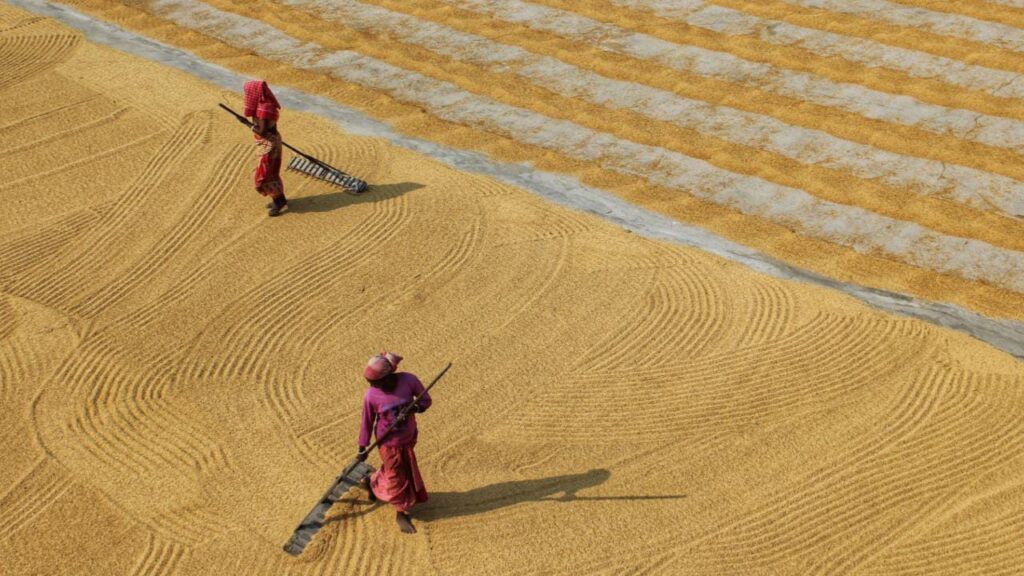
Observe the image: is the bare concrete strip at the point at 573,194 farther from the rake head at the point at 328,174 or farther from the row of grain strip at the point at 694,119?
the rake head at the point at 328,174

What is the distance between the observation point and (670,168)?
13.3 metres

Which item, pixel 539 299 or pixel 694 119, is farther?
pixel 694 119

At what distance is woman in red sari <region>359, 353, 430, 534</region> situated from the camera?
285 inches

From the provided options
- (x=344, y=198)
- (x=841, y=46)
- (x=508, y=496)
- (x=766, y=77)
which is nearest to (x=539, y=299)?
(x=508, y=496)

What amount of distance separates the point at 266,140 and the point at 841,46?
9222 mm

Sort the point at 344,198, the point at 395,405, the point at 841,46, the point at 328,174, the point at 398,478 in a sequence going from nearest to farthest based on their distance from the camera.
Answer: the point at 395,405, the point at 398,478, the point at 344,198, the point at 328,174, the point at 841,46

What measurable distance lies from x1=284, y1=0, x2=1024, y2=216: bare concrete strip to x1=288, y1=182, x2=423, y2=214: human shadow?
3875mm

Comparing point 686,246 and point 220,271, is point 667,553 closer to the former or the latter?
point 686,246

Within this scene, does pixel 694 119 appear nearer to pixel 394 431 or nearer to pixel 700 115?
pixel 700 115

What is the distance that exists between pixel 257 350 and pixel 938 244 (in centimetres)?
776

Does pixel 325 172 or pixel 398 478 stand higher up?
pixel 325 172

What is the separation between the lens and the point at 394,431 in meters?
7.30

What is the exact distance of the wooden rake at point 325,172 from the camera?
12.3m

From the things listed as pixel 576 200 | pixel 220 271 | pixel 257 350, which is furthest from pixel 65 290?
pixel 576 200
